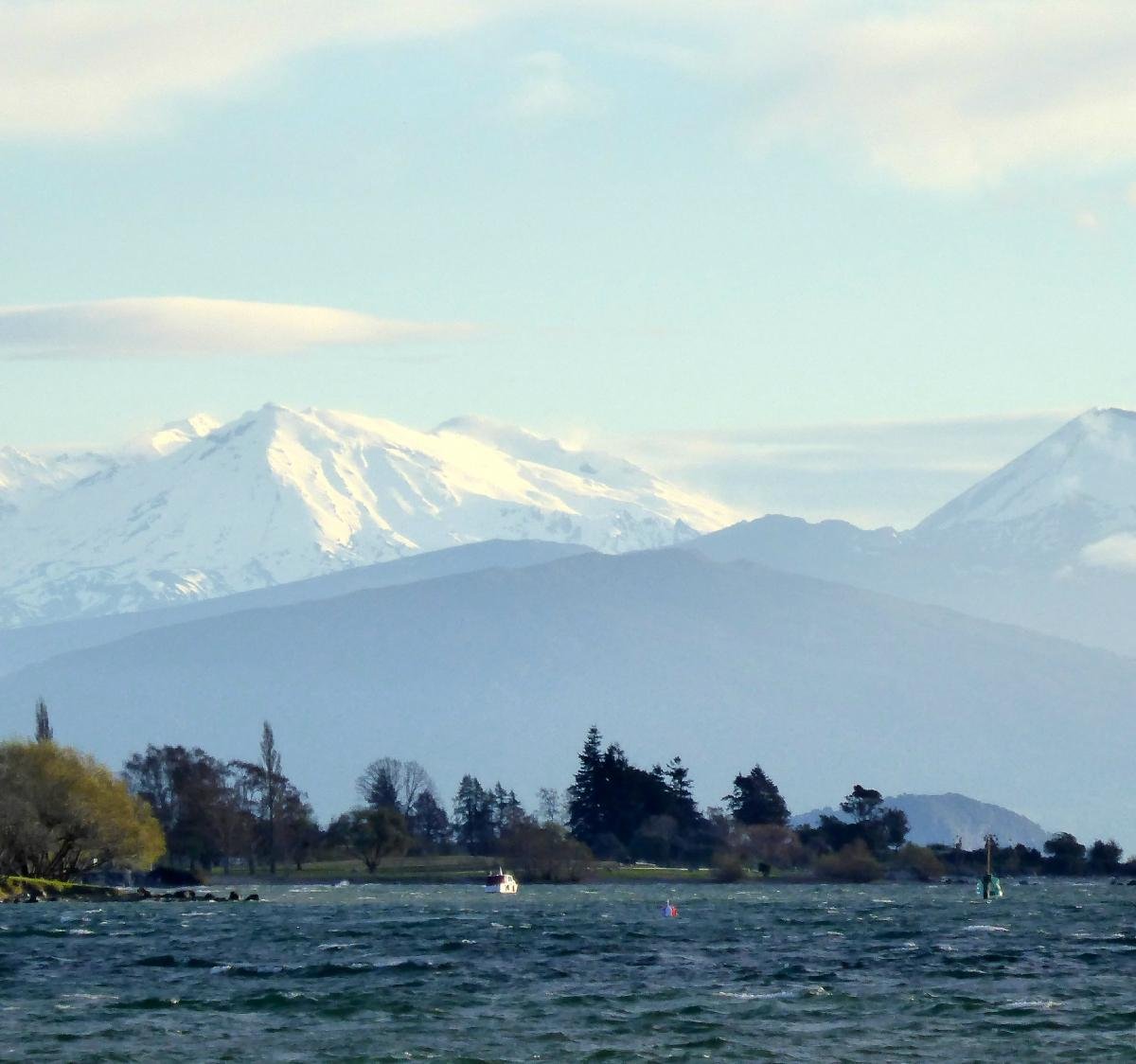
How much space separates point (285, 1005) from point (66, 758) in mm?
82859

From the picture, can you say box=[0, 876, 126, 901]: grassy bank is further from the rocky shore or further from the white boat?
the white boat

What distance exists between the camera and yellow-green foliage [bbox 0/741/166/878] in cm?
14350

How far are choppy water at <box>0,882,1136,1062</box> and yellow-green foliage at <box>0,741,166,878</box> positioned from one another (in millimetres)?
18157

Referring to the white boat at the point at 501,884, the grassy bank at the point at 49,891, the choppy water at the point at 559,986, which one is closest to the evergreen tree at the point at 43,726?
the grassy bank at the point at 49,891

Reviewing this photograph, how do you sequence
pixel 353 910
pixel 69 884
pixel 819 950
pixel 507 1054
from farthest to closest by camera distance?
1. pixel 69 884
2. pixel 353 910
3. pixel 819 950
4. pixel 507 1054

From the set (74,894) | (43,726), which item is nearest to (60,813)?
(74,894)

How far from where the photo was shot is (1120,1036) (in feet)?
200

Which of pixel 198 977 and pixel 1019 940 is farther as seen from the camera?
pixel 1019 940

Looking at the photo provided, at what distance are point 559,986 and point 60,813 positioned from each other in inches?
3026

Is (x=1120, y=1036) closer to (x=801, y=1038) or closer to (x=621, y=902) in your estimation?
(x=801, y=1038)

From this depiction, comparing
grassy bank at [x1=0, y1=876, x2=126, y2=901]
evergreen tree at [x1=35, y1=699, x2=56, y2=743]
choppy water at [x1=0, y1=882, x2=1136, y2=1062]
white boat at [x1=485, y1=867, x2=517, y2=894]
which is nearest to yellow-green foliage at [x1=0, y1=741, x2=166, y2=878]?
grassy bank at [x1=0, y1=876, x2=126, y2=901]

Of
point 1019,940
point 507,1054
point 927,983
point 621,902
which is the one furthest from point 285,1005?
point 621,902

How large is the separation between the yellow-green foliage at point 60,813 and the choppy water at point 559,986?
18157 mm

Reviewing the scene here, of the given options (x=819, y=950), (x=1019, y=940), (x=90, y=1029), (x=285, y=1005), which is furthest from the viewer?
(x=1019, y=940)
